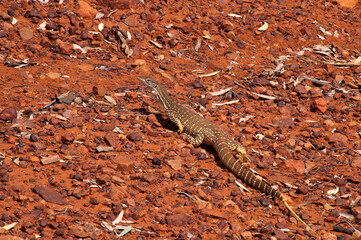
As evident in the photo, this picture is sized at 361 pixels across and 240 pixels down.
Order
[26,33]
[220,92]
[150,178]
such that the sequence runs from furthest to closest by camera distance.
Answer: [26,33] → [220,92] → [150,178]

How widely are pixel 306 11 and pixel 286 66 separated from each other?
3.67 meters

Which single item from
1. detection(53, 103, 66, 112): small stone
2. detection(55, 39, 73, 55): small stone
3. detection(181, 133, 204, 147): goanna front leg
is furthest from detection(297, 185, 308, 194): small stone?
detection(55, 39, 73, 55): small stone

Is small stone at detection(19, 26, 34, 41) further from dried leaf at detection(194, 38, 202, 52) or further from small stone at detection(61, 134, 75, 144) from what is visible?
dried leaf at detection(194, 38, 202, 52)

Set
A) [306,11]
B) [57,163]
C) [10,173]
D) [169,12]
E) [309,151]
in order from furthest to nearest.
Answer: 1. [306,11]
2. [169,12]
3. [309,151]
4. [57,163]
5. [10,173]

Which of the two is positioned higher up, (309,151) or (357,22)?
(357,22)

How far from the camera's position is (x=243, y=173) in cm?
818

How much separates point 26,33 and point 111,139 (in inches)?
199

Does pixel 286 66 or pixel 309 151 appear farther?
pixel 286 66

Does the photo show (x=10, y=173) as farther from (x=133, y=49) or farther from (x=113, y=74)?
(x=133, y=49)

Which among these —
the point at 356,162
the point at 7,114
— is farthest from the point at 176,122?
the point at 356,162

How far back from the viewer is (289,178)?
28.0 feet

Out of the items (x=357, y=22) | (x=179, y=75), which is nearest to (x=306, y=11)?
(x=357, y=22)

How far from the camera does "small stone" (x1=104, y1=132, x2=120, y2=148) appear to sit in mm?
8398

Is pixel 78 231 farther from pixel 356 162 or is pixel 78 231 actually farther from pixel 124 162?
pixel 356 162
